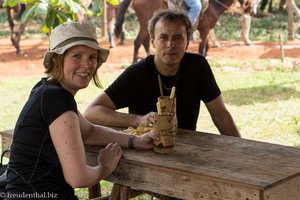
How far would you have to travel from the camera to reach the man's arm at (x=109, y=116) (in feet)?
11.7

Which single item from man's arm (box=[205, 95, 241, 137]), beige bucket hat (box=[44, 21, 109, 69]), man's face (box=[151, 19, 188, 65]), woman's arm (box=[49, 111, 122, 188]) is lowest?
man's arm (box=[205, 95, 241, 137])

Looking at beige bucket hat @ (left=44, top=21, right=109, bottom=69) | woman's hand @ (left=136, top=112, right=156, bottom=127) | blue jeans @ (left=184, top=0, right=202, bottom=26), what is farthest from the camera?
blue jeans @ (left=184, top=0, right=202, bottom=26)

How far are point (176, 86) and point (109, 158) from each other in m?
0.98

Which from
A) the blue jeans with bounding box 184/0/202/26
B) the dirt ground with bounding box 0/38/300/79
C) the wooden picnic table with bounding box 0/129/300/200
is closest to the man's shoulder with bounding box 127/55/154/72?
the wooden picnic table with bounding box 0/129/300/200

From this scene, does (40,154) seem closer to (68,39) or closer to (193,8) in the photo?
(68,39)

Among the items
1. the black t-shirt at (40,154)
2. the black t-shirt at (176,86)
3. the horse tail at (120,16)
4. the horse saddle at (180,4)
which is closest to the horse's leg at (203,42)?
the horse saddle at (180,4)

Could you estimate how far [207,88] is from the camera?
3803 millimetres

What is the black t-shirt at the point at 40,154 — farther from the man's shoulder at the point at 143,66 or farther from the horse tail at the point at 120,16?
the horse tail at the point at 120,16

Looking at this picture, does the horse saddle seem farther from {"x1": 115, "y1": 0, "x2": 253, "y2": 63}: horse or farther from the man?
the man

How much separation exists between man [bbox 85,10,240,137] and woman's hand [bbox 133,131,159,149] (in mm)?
629

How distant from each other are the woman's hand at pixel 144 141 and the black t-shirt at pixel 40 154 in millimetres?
455

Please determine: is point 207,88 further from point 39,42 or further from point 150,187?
point 39,42

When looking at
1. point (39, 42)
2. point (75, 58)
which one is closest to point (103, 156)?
point (75, 58)

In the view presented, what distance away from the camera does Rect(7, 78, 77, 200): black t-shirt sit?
2.70 m
